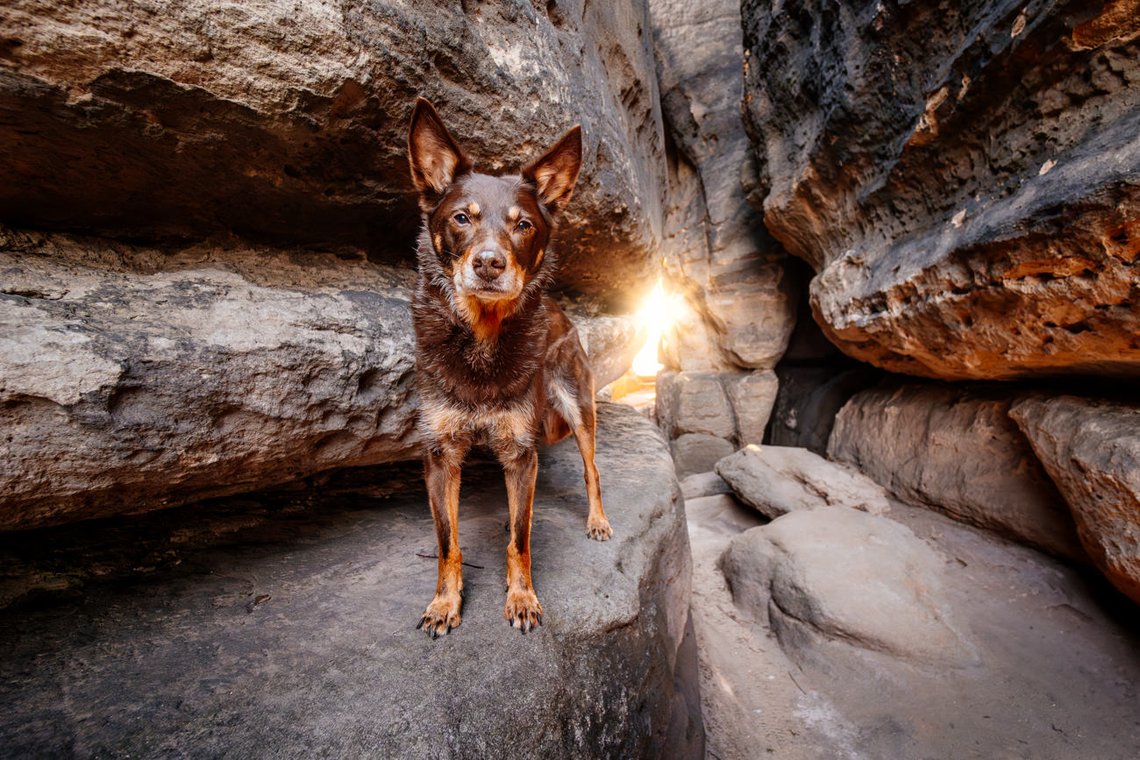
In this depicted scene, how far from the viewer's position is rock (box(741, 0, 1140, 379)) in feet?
9.35

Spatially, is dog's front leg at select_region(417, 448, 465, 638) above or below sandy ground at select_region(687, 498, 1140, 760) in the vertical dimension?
above

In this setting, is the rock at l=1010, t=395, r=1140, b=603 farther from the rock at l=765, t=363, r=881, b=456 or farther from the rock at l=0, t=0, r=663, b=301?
the rock at l=0, t=0, r=663, b=301

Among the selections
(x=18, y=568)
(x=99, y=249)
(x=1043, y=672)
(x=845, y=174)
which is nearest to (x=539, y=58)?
(x=99, y=249)

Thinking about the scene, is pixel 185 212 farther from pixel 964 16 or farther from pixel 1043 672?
pixel 1043 672

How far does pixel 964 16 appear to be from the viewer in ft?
12.3

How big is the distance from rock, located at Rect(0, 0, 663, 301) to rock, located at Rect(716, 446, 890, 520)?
5.53 m

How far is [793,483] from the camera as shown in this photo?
6.21m

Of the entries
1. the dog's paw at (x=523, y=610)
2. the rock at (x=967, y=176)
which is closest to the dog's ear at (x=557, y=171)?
the dog's paw at (x=523, y=610)

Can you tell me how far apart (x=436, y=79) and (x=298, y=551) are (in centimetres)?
276

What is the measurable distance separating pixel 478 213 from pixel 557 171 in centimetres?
61

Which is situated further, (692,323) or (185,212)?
(692,323)

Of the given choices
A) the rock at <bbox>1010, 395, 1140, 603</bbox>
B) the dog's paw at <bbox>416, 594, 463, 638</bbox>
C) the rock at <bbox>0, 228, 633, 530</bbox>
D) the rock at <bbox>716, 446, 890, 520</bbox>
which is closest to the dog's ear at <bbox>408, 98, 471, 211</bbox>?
the rock at <bbox>0, 228, 633, 530</bbox>

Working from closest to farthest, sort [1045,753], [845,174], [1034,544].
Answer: [1045,753]
[1034,544]
[845,174]

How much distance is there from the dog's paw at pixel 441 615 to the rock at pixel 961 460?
17.6 ft
